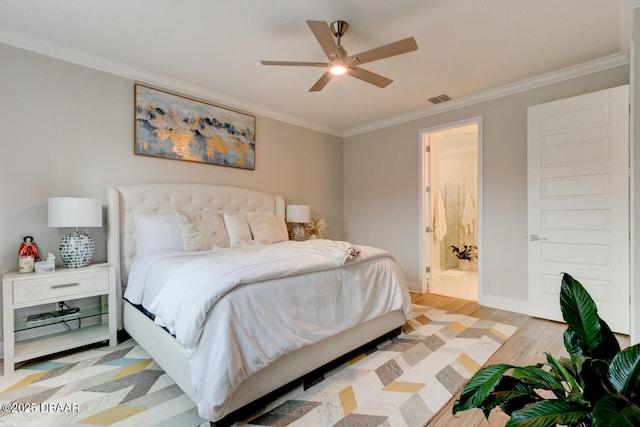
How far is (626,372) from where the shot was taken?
0.77m

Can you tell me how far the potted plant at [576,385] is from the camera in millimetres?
711

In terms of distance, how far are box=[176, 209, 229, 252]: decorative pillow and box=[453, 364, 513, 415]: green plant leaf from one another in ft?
8.36

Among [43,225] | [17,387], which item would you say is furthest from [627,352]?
[43,225]

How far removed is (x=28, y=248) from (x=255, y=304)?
214cm

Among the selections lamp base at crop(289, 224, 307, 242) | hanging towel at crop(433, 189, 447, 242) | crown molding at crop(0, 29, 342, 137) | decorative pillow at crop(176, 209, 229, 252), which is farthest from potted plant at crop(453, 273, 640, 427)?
hanging towel at crop(433, 189, 447, 242)

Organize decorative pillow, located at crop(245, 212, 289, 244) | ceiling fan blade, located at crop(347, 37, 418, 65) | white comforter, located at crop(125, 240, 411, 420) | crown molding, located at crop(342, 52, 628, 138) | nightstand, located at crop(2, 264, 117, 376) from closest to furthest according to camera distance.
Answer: white comforter, located at crop(125, 240, 411, 420), ceiling fan blade, located at crop(347, 37, 418, 65), nightstand, located at crop(2, 264, 117, 376), crown molding, located at crop(342, 52, 628, 138), decorative pillow, located at crop(245, 212, 289, 244)

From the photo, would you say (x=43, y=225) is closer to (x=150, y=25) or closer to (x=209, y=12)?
(x=150, y=25)

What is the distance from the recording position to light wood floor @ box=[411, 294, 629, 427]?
5.47 feet


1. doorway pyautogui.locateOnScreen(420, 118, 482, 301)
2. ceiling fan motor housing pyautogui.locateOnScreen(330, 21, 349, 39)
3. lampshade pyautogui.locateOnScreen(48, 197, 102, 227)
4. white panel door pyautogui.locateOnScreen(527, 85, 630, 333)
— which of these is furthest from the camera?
doorway pyautogui.locateOnScreen(420, 118, 482, 301)

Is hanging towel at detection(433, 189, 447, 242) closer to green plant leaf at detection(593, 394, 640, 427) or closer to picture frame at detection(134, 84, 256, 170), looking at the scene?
picture frame at detection(134, 84, 256, 170)

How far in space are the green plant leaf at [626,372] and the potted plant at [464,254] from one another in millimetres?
5883

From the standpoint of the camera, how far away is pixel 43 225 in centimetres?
260

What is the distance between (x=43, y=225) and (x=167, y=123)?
1.50 m

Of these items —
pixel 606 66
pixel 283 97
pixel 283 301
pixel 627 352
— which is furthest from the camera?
pixel 283 97
